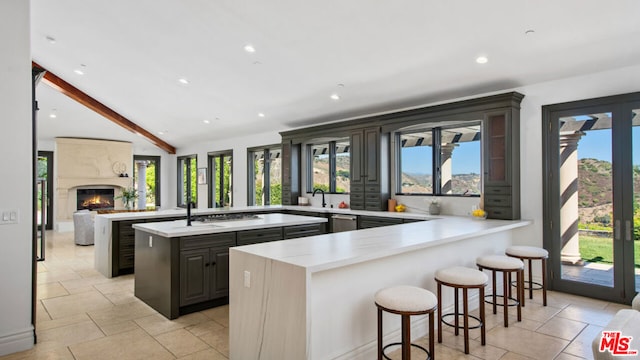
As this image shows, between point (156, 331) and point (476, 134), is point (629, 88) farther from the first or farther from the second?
point (156, 331)

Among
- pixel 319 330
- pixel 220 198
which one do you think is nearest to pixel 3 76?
pixel 319 330

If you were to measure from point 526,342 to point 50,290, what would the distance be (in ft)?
17.7

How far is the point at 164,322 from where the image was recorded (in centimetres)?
358

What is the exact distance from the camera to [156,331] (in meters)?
3.36

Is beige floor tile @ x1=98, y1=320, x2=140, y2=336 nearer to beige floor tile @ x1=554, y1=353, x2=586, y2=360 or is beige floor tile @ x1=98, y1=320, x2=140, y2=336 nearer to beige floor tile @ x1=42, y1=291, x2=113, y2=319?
beige floor tile @ x1=42, y1=291, x2=113, y2=319

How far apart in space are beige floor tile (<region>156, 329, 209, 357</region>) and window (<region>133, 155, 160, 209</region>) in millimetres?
10059

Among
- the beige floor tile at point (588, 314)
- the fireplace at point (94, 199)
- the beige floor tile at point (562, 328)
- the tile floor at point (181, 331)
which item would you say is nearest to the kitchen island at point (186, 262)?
the tile floor at point (181, 331)

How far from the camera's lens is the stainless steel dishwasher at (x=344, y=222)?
19.7 feet

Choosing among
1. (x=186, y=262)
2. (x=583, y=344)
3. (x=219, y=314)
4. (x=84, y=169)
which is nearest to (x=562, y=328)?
Result: (x=583, y=344)

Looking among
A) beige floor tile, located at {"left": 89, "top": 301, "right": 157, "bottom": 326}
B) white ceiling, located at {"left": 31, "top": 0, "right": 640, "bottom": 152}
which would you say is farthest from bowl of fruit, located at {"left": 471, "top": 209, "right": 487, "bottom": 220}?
beige floor tile, located at {"left": 89, "top": 301, "right": 157, "bottom": 326}

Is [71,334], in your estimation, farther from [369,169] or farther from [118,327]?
[369,169]

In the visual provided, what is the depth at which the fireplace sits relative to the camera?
10.6 meters

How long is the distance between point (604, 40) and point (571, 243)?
2321mm

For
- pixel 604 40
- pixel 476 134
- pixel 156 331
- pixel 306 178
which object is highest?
pixel 604 40
